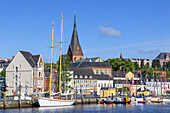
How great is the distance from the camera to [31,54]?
117 metres

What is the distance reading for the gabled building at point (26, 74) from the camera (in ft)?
363

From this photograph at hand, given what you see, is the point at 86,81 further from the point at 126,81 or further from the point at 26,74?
the point at 26,74

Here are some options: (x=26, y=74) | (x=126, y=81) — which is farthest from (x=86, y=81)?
(x=26, y=74)

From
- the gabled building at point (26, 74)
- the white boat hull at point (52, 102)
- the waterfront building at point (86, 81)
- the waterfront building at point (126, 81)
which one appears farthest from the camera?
the waterfront building at point (126, 81)

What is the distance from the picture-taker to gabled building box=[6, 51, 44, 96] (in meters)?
111

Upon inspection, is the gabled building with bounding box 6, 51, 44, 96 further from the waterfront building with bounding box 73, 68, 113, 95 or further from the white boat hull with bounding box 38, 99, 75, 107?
the waterfront building with bounding box 73, 68, 113, 95

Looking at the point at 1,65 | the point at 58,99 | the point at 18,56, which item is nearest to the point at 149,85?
the point at 1,65

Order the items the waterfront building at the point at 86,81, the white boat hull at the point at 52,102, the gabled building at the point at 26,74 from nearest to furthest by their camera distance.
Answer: the white boat hull at the point at 52,102 → the gabled building at the point at 26,74 → the waterfront building at the point at 86,81

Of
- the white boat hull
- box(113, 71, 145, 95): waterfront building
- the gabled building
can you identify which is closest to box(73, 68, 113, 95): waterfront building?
box(113, 71, 145, 95): waterfront building

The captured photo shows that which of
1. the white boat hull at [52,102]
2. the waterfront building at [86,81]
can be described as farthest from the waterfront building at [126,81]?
the white boat hull at [52,102]

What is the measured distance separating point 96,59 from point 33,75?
89.1 m

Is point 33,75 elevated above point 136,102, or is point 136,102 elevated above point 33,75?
point 33,75

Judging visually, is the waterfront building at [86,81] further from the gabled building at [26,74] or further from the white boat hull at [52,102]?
the white boat hull at [52,102]

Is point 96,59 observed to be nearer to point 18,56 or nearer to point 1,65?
point 1,65
